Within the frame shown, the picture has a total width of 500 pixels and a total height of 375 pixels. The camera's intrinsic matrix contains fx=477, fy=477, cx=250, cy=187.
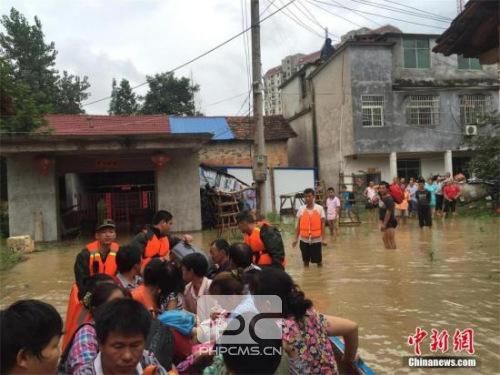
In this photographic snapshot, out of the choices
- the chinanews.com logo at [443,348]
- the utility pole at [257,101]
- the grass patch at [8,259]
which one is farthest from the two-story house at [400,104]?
the chinanews.com logo at [443,348]

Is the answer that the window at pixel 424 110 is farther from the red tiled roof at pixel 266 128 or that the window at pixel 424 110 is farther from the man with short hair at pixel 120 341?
the man with short hair at pixel 120 341

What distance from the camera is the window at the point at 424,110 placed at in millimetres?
→ 24812

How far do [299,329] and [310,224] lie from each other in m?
6.43

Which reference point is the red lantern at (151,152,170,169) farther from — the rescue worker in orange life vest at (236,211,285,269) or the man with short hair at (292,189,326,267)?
the rescue worker in orange life vest at (236,211,285,269)

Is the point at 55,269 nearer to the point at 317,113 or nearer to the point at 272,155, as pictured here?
the point at 272,155

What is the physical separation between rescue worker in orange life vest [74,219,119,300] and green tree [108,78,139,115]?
36.2 meters

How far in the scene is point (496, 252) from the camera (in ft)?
35.3

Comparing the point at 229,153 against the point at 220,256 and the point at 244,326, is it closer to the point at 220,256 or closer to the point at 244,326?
the point at 220,256

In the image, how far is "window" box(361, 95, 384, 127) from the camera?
24312 millimetres

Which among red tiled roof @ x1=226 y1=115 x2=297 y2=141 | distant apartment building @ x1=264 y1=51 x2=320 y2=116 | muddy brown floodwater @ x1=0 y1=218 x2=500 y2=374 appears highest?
distant apartment building @ x1=264 y1=51 x2=320 y2=116

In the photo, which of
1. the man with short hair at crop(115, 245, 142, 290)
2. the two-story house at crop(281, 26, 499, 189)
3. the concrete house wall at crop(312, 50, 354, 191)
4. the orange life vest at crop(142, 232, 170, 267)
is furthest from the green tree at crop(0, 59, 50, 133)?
the two-story house at crop(281, 26, 499, 189)

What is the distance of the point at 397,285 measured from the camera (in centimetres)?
792

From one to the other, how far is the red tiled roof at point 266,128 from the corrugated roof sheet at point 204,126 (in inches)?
18.3

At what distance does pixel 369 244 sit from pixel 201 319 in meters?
10.1
